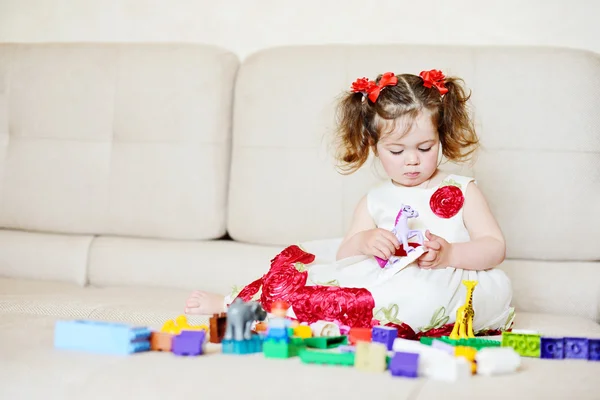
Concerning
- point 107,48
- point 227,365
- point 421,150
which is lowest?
Answer: point 227,365

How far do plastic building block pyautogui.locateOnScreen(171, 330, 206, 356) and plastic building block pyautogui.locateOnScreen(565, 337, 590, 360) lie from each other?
0.60 meters

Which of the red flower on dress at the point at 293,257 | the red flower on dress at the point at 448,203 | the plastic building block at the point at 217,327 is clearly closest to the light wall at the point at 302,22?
the red flower on dress at the point at 448,203

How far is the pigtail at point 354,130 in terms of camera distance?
1861 mm

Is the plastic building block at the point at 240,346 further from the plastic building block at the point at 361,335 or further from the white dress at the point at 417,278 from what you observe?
the white dress at the point at 417,278

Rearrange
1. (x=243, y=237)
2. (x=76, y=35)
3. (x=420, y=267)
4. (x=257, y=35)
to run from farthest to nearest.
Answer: (x=76, y=35), (x=257, y=35), (x=243, y=237), (x=420, y=267)

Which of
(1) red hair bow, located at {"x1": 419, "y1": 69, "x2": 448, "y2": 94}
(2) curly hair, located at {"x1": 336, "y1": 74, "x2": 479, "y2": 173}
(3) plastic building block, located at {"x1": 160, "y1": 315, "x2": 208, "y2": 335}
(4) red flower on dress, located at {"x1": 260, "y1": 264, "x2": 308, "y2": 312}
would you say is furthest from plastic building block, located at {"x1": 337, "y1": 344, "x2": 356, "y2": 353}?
(1) red hair bow, located at {"x1": 419, "y1": 69, "x2": 448, "y2": 94}

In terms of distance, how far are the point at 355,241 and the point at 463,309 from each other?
1.20 ft

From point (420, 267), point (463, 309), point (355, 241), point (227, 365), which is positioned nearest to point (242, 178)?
point (355, 241)

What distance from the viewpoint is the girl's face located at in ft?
5.75

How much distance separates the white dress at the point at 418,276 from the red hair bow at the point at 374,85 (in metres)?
0.22

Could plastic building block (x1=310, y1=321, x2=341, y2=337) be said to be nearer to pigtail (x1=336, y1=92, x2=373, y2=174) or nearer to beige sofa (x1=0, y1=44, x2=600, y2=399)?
beige sofa (x1=0, y1=44, x2=600, y2=399)

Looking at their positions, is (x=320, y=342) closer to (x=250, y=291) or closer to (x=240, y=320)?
(x=240, y=320)

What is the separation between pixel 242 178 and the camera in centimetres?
221

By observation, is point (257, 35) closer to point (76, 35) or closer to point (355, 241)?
point (76, 35)
